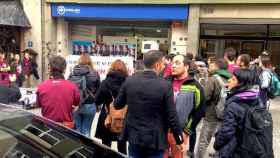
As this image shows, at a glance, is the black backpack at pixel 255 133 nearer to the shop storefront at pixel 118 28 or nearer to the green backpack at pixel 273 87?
the green backpack at pixel 273 87

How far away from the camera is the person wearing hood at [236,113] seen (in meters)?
3.57

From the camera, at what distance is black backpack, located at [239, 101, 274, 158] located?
353cm

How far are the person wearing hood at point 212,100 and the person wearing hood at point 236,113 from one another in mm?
1610

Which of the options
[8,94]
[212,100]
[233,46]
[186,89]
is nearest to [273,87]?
[212,100]

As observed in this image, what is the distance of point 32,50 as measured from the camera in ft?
46.2

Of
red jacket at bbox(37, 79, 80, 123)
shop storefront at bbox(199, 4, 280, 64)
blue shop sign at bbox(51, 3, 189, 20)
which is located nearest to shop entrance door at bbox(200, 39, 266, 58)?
shop storefront at bbox(199, 4, 280, 64)

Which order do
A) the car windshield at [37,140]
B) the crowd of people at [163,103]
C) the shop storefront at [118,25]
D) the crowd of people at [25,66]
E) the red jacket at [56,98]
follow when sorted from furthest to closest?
the shop storefront at [118,25] → the crowd of people at [25,66] → the red jacket at [56,98] → the crowd of people at [163,103] → the car windshield at [37,140]

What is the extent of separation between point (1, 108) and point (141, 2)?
1055cm

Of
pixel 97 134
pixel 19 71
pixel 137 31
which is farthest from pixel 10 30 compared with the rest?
pixel 97 134

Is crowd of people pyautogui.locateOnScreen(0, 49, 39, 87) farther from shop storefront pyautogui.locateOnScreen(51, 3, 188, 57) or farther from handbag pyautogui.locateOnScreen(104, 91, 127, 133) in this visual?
handbag pyautogui.locateOnScreen(104, 91, 127, 133)

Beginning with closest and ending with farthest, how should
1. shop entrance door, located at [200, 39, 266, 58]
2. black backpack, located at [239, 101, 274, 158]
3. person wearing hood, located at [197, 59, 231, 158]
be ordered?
black backpack, located at [239, 101, 274, 158] < person wearing hood, located at [197, 59, 231, 158] < shop entrance door, located at [200, 39, 266, 58]

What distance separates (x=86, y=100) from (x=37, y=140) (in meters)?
3.13

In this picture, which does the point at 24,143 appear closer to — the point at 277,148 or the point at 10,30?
the point at 277,148

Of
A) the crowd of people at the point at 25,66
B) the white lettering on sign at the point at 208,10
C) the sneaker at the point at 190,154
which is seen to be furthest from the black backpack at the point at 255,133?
the crowd of people at the point at 25,66
